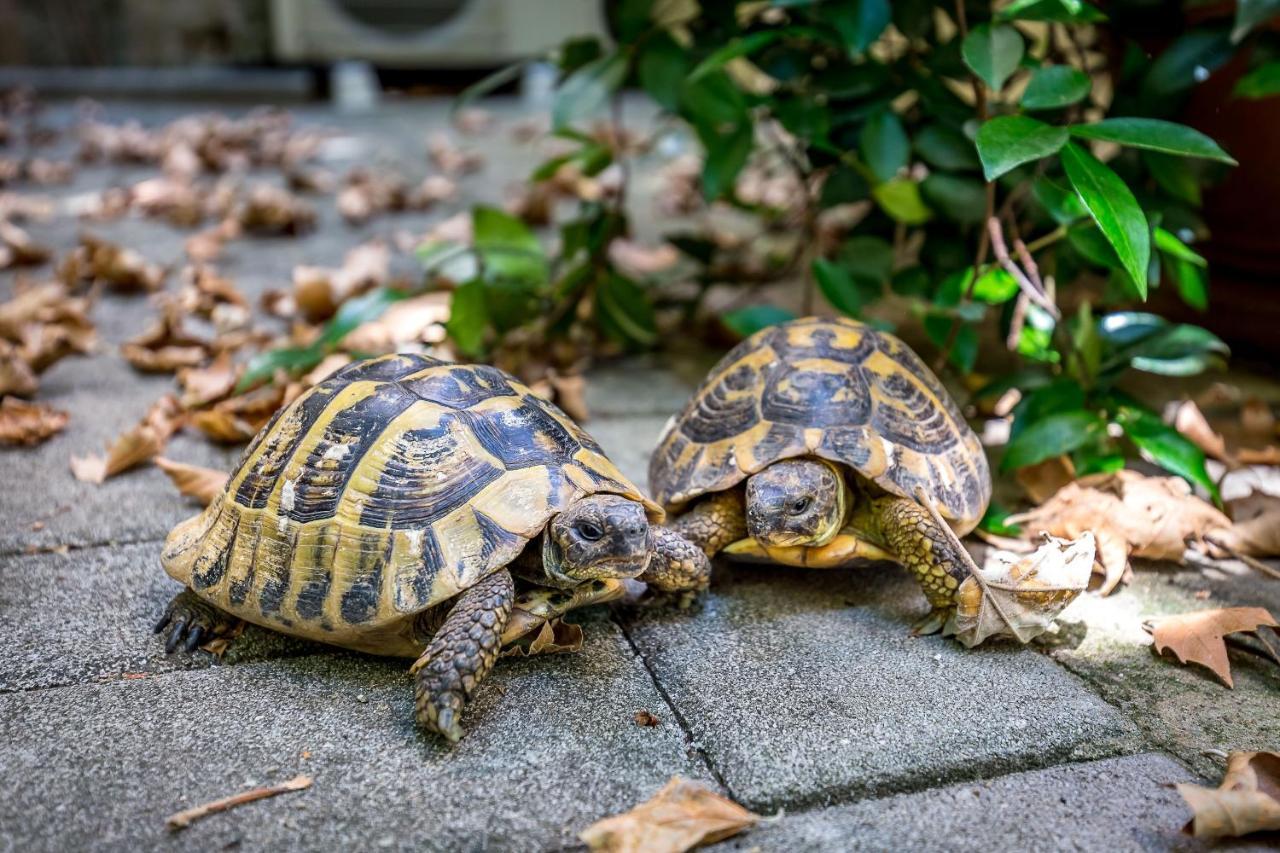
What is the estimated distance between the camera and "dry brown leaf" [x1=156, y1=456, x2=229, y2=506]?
91.0 inches

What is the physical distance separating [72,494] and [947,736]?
1.92 meters

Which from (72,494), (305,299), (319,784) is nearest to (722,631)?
(319,784)

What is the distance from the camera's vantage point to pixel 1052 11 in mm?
2068

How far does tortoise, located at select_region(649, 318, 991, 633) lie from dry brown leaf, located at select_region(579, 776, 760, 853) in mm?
607

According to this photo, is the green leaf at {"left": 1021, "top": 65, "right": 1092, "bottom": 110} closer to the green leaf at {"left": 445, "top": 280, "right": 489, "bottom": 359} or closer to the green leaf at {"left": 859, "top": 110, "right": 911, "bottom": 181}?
the green leaf at {"left": 859, "top": 110, "right": 911, "bottom": 181}

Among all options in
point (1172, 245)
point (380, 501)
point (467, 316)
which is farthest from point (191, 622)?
point (1172, 245)

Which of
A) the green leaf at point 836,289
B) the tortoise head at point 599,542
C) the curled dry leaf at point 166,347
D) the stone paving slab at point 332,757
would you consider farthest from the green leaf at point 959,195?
the curled dry leaf at point 166,347

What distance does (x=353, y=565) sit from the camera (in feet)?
5.48

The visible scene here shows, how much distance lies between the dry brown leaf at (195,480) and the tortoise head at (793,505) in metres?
1.19

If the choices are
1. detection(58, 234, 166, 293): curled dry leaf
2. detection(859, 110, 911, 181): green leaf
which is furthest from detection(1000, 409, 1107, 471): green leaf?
detection(58, 234, 166, 293): curled dry leaf

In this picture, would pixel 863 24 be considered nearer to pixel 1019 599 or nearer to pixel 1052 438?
pixel 1052 438

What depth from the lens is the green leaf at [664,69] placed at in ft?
9.38

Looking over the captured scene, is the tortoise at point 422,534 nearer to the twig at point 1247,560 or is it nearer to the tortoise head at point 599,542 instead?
the tortoise head at point 599,542

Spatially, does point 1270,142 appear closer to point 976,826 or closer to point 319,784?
point 976,826
